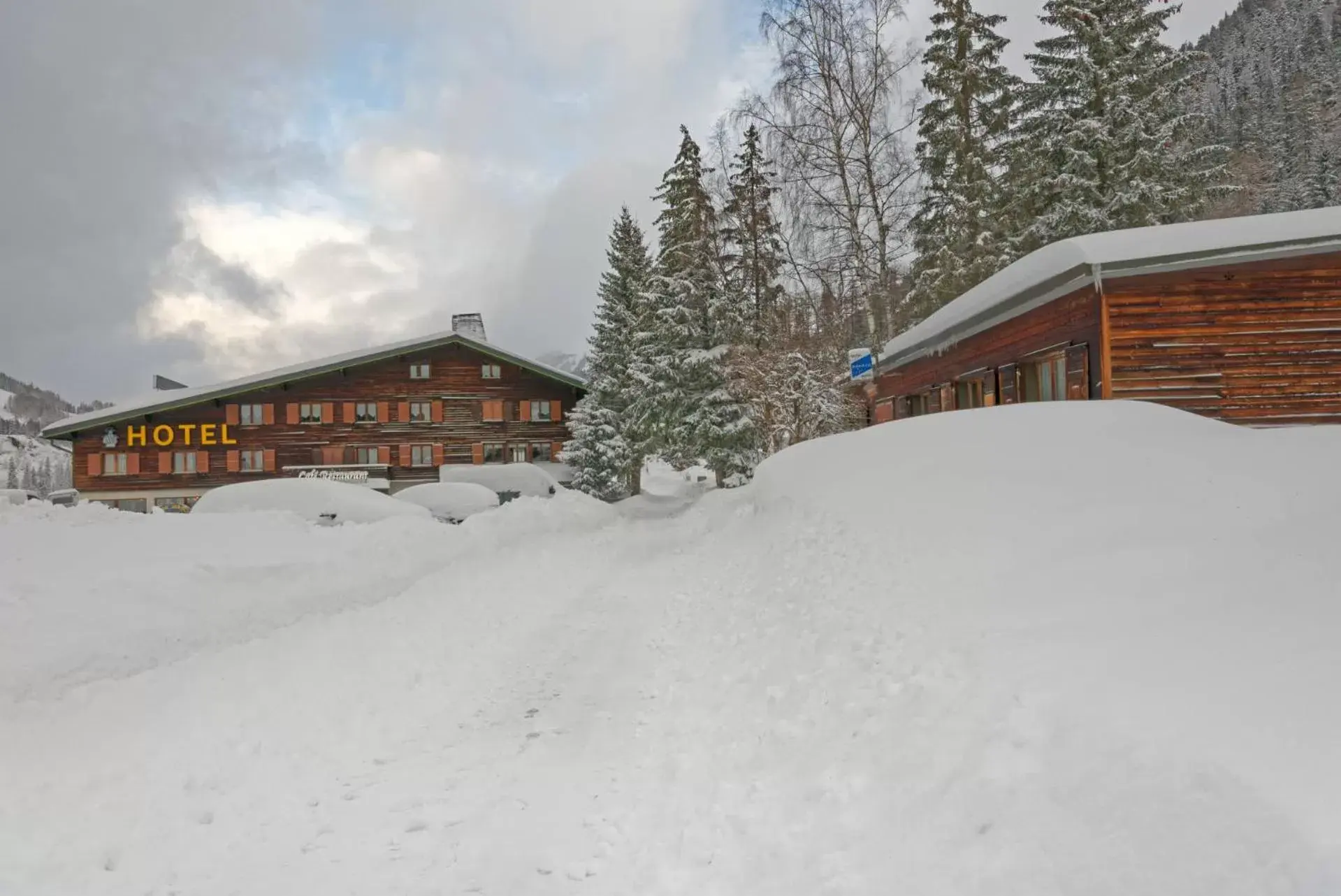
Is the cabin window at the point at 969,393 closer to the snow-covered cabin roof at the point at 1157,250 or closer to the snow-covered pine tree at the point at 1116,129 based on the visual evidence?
the snow-covered cabin roof at the point at 1157,250

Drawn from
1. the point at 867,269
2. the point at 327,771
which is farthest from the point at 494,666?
the point at 867,269

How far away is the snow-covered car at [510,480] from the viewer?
23562mm

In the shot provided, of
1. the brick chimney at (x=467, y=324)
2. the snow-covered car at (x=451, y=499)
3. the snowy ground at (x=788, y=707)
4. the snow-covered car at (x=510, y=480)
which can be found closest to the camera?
the snowy ground at (x=788, y=707)

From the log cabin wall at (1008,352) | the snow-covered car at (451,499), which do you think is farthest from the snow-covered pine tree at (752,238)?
the snow-covered car at (451,499)

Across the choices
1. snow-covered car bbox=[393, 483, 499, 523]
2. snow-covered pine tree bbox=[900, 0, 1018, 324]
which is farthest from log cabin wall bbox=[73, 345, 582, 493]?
snow-covered pine tree bbox=[900, 0, 1018, 324]

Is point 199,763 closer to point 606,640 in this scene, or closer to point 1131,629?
point 606,640

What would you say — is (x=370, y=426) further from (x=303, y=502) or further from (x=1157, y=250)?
(x=1157, y=250)

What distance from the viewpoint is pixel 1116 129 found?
75.2 ft

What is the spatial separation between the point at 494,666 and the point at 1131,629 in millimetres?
5603

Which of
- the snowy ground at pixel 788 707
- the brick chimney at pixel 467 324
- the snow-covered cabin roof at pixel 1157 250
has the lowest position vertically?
the snowy ground at pixel 788 707

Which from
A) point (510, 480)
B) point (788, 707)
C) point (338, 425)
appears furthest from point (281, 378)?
point (788, 707)

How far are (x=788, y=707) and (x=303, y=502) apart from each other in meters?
11.8

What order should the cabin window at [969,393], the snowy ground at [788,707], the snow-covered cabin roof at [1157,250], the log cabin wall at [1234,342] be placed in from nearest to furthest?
the snowy ground at [788,707] < the snow-covered cabin roof at [1157,250] < the log cabin wall at [1234,342] < the cabin window at [969,393]

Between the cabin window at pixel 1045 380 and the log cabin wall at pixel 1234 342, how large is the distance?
1.51 m
